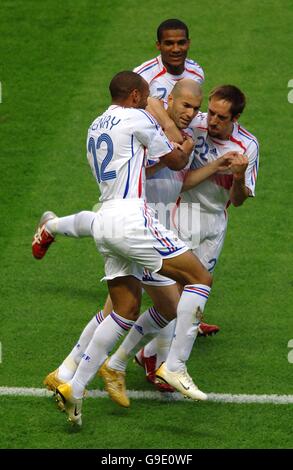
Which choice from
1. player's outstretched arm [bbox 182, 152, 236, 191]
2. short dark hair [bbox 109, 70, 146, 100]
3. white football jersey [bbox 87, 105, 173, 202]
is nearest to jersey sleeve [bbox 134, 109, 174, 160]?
white football jersey [bbox 87, 105, 173, 202]

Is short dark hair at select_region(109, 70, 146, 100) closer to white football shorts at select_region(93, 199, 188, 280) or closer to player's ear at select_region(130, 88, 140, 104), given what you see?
player's ear at select_region(130, 88, 140, 104)

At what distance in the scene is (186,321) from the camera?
8.75 metres

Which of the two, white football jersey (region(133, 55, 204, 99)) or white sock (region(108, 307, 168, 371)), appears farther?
white football jersey (region(133, 55, 204, 99))

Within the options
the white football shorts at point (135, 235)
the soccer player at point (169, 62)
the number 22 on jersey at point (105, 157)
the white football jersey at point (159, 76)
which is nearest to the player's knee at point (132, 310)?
the white football shorts at point (135, 235)

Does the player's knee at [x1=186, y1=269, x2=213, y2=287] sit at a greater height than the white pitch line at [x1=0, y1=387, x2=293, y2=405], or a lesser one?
greater

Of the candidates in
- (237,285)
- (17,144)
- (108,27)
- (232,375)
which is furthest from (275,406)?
(108,27)

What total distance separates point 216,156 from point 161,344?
153 centimetres

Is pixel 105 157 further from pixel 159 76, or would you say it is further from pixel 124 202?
pixel 159 76

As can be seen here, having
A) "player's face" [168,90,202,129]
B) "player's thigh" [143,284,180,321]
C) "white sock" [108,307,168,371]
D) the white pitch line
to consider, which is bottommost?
the white pitch line

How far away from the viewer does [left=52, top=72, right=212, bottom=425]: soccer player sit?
336 inches

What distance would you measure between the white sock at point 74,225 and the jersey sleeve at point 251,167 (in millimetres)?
1219

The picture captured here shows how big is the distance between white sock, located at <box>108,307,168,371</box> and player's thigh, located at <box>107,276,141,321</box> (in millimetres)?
470

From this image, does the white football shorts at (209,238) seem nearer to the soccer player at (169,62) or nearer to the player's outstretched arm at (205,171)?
the player's outstretched arm at (205,171)

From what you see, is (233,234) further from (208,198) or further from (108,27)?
(108,27)
